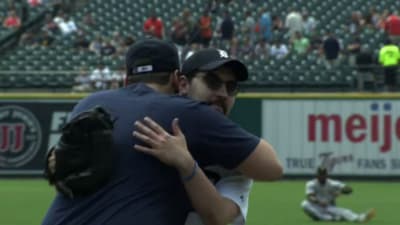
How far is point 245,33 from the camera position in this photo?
97.3 feet

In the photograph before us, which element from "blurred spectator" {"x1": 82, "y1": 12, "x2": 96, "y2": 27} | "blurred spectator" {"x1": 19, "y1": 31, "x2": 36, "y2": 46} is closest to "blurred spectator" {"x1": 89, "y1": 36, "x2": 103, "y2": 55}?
"blurred spectator" {"x1": 19, "y1": 31, "x2": 36, "y2": 46}

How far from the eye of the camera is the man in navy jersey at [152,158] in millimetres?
3986

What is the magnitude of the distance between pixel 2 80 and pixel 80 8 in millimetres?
7775

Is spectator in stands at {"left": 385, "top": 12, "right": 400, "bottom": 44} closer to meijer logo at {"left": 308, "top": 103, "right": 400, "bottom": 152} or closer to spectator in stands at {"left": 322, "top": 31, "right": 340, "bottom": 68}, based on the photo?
spectator in stands at {"left": 322, "top": 31, "right": 340, "bottom": 68}

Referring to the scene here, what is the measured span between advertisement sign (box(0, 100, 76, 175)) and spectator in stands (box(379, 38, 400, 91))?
656 centimetres

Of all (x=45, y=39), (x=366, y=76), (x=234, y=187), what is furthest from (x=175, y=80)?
(x=45, y=39)

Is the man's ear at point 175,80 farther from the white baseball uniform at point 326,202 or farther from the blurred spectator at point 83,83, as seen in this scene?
the blurred spectator at point 83,83

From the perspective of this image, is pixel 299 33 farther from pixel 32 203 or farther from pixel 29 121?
pixel 32 203

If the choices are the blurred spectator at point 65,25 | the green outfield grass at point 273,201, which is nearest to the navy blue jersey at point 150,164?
the green outfield grass at point 273,201

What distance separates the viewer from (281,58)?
27891mm

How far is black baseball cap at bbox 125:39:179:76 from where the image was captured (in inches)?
163

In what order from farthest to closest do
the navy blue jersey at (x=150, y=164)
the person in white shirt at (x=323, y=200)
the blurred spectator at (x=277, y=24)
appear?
1. the blurred spectator at (x=277, y=24)
2. the person in white shirt at (x=323, y=200)
3. the navy blue jersey at (x=150, y=164)

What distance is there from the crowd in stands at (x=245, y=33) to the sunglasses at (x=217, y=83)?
72.5 ft

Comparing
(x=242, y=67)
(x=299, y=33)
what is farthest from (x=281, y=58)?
(x=242, y=67)
